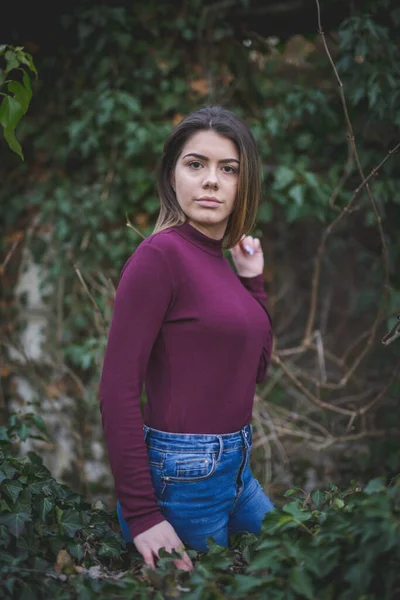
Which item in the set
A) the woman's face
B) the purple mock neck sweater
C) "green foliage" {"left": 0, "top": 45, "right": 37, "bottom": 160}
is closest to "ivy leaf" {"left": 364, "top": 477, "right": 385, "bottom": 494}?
the purple mock neck sweater

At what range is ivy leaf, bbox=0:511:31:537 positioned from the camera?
1.43 m

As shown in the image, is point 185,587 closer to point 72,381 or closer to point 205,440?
point 205,440

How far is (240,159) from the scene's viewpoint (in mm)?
1701

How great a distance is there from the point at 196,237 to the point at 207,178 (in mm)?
166

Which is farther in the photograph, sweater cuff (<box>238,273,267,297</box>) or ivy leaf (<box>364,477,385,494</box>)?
sweater cuff (<box>238,273,267,297</box>)

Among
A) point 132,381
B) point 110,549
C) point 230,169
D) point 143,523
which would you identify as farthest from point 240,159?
point 110,549

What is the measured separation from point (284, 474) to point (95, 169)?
6.81 ft

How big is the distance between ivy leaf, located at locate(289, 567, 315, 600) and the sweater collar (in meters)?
0.86

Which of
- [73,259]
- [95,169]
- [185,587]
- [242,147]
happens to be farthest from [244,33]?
[185,587]

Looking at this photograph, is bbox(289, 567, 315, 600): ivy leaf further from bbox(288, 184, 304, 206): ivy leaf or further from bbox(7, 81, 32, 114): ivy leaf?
bbox(288, 184, 304, 206): ivy leaf

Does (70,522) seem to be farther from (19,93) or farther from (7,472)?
(19,93)

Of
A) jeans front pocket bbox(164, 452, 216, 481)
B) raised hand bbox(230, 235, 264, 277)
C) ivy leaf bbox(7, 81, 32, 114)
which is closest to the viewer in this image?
jeans front pocket bbox(164, 452, 216, 481)

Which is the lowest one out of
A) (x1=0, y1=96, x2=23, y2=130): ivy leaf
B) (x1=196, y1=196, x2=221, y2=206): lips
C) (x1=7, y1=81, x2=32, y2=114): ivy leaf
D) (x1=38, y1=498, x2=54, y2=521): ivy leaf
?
(x1=38, y1=498, x2=54, y2=521): ivy leaf

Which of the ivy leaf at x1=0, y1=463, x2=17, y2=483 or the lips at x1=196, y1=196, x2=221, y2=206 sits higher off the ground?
the lips at x1=196, y1=196, x2=221, y2=206
